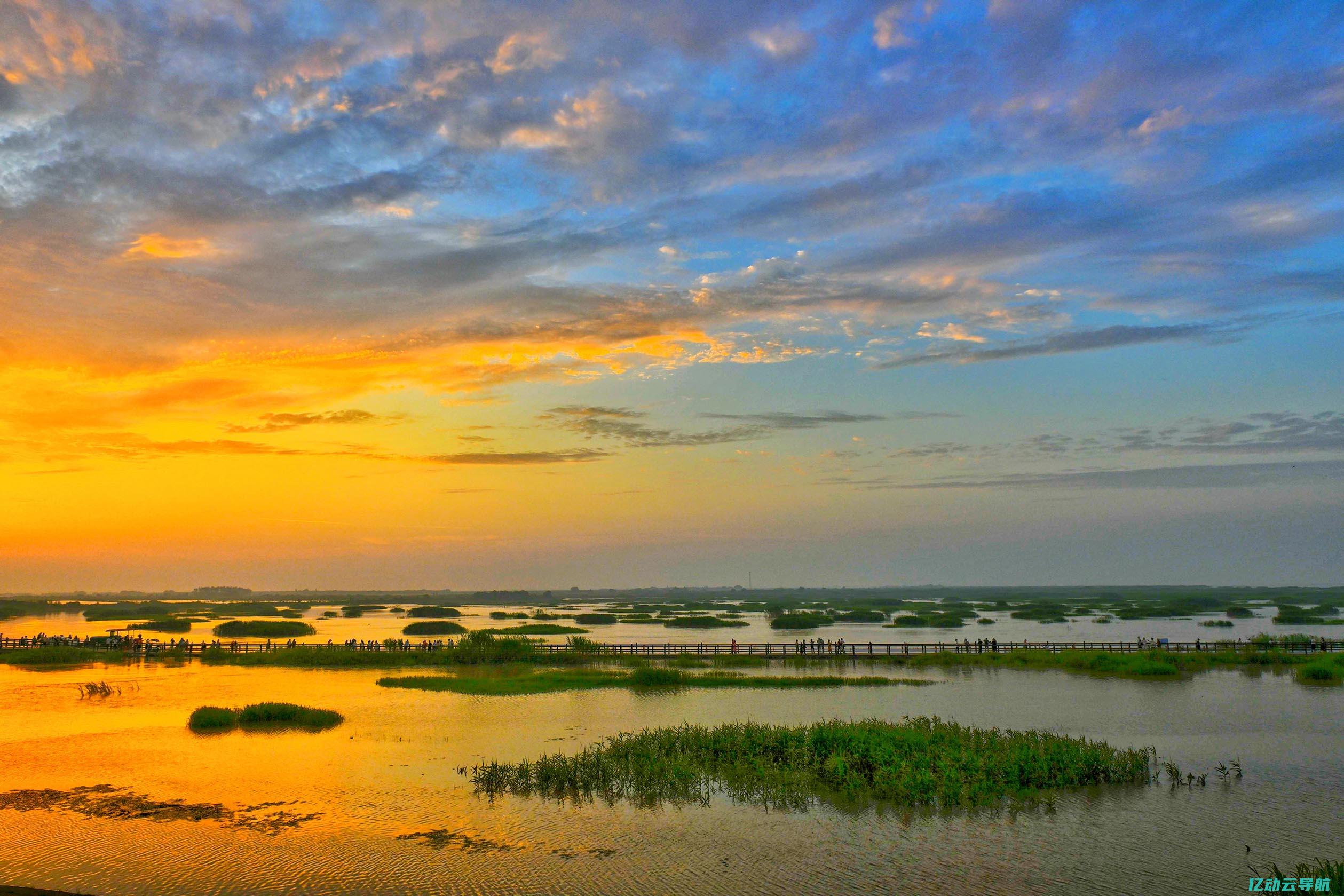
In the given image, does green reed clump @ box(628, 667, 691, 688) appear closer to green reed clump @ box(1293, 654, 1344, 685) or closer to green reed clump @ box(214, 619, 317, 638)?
green reed clump @ box(1293, 654, 1344, 685)

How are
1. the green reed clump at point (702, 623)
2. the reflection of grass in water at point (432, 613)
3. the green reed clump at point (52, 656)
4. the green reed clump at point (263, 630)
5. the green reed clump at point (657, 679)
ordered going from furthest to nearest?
the reflection of grass in water at point (432, 613) < the green reed clump at point (702, 623) < the green reed clump at point (263, 630) < the green reed clump at point (52, 656) < the green reed clump at point (657, 679)

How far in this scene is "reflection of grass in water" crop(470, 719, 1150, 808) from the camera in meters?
23.1

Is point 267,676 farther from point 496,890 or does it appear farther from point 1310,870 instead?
point 1310,870

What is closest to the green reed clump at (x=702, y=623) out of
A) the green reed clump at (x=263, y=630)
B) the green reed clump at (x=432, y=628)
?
the green reed clump at (x=432, y=628)

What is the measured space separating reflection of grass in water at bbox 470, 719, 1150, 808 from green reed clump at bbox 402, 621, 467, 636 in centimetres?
7010

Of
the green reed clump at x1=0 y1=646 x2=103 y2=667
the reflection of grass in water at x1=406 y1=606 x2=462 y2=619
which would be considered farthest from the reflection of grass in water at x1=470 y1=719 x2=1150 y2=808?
the reflection of grass in water at x1=406 y1=606 x2=462 y2=619

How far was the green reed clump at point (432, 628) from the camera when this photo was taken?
3711 inches

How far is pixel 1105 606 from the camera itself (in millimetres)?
158625

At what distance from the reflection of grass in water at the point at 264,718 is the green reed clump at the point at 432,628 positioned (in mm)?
57011

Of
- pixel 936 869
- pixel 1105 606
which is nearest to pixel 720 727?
pixel 936 869

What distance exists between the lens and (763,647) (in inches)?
2608

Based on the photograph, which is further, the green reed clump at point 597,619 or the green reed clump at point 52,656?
the green reed clump at point 597,619

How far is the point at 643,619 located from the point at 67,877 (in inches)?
4336

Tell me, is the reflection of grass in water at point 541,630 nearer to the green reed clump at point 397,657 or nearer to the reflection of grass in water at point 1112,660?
the green reed clump at point 397,657
